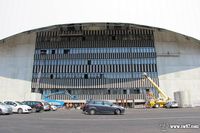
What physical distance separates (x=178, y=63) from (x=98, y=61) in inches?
706

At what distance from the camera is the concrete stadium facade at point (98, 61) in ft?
132

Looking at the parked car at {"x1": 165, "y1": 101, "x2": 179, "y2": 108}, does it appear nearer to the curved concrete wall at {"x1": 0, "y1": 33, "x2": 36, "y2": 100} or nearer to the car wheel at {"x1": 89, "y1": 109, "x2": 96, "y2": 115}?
the car wheel at {"x1": 89, "y1": 109, "x2": 96, "y2": 115}

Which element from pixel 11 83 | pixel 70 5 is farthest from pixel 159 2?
pixel 11 83

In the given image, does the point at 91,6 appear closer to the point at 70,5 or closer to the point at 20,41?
the point at 70,5

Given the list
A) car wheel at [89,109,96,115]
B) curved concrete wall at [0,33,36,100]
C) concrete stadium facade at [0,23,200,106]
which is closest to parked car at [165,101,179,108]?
concrete stadium facade at [0,23,200,106]

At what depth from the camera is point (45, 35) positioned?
45125 mm

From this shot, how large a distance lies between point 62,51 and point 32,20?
928cm

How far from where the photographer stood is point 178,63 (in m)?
41.7

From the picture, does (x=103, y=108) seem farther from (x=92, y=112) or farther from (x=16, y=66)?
(x=16, y=66)

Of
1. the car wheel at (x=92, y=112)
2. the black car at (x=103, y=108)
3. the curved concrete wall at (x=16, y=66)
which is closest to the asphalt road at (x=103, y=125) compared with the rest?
the black car at (x=103, y=108)

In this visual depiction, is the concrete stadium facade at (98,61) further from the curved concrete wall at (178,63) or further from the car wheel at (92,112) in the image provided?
the car wheel at (92,112)

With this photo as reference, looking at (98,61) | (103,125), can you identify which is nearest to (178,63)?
(98,61)

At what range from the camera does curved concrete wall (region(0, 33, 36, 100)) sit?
40.7 meters

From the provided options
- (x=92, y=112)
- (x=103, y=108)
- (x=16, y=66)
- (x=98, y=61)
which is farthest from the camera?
(x=16, y=66)
